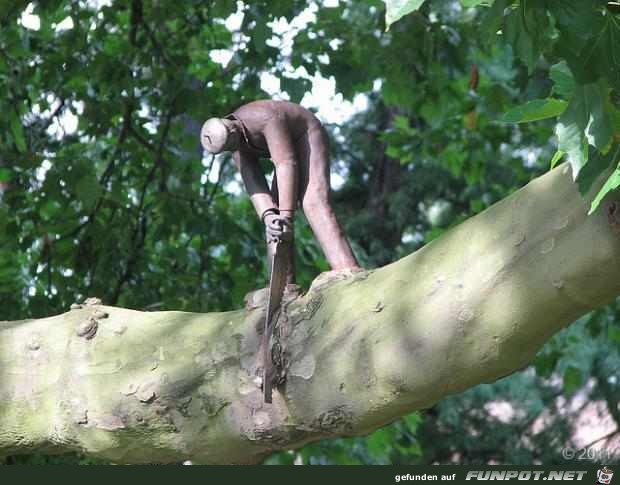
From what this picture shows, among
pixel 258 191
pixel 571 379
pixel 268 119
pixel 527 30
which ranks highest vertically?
pixel 571 379

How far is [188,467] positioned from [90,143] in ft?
11.1

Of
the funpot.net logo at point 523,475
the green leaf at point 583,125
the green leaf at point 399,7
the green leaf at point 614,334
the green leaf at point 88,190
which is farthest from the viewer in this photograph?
the green leaf at point 614,334

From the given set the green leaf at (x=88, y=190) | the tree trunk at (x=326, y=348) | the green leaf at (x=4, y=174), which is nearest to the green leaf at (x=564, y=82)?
the tree trunk at (x=326, y=348)

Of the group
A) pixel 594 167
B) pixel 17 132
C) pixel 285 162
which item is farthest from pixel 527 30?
pixel 17 132

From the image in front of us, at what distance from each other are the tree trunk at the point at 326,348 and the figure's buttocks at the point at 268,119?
0.36 m

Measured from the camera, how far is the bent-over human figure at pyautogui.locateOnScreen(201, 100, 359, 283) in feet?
7.89

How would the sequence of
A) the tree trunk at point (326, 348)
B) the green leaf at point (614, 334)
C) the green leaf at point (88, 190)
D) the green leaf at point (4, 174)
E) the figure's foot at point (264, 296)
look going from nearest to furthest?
the tree trunk at point (326, 348), the figure's foot at point (264, 296), the green leaf at point (88, 190), the green leaf at point (4, 174), the green leaf at point (614, 334)

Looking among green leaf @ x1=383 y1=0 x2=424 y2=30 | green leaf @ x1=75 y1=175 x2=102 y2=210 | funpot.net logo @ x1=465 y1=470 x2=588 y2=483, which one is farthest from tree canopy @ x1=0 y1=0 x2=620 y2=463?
green leaf @ x1=383 y1=0 x2=424 y2=30

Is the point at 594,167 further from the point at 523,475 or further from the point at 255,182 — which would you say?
the point at 523,475

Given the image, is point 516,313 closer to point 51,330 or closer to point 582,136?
point 582,136

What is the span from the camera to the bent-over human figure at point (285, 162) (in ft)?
7.89

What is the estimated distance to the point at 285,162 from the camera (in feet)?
7.97

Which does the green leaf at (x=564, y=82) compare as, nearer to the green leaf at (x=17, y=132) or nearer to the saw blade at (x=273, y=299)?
the saw blade at (x=273, y=299)

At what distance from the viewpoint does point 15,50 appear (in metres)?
5.12
